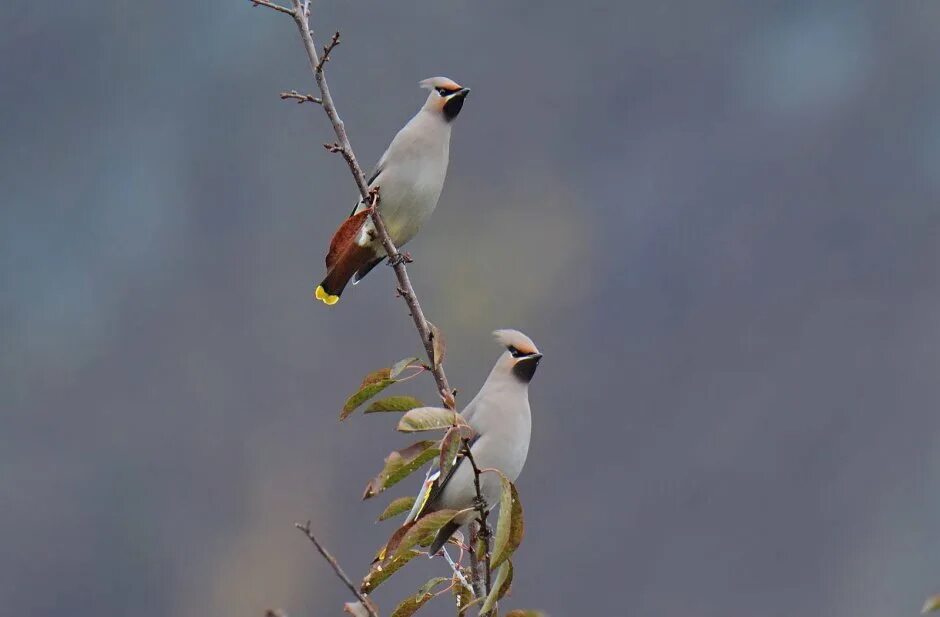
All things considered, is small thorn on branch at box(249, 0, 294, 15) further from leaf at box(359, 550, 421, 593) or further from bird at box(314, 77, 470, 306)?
bird at box(314, 77, 470, 306)

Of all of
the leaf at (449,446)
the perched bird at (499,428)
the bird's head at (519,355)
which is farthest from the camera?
the bird's head at (519,355)

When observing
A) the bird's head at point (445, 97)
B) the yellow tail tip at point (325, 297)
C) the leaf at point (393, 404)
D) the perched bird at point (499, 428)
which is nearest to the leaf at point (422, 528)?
the leaf at point (393, 404)

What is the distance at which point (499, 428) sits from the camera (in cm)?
248

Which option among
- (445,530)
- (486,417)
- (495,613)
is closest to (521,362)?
(486,417)

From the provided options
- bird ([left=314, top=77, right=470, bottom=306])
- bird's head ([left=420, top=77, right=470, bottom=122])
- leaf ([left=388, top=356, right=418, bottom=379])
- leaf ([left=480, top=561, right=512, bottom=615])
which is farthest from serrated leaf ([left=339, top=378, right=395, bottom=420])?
bird's head ([left=420, top=77, right=470, bottom=122])

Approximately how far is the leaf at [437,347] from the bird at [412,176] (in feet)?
3.86

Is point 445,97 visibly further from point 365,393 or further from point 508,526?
point 508,526

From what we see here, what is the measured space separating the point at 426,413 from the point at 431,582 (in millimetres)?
300

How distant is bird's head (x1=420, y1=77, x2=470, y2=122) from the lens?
3279 mm

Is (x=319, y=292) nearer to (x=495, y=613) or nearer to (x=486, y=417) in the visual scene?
(x=486, y=417)

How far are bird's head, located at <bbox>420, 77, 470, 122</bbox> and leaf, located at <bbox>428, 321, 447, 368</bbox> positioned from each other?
142 cm

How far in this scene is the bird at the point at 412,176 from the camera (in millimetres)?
3204

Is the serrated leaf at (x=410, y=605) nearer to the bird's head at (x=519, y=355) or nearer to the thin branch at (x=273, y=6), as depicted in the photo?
the bird's head at (x=519, y=355)

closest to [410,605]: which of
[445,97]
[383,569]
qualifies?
[383,569]
